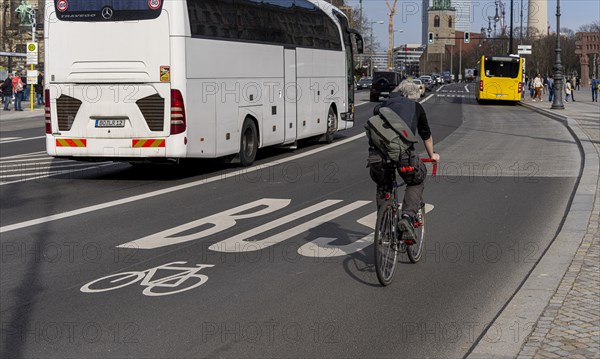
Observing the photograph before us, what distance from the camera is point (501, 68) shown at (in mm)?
55906

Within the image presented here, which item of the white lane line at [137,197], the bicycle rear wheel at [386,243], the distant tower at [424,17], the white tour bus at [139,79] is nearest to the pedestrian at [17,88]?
the white lane line at [137,197]

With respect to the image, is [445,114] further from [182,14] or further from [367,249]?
[367,249]

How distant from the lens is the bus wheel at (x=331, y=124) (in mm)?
24766

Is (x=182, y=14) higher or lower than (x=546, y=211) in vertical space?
higher

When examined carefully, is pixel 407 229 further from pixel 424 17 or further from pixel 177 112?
pixel 424 17

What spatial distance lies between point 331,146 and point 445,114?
774 inches

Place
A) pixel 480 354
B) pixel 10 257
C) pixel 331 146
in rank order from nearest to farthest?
pixel 480 354, pixel 10 257, pixel 331 146

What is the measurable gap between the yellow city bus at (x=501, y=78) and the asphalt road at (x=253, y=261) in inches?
1512

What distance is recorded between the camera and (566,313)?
680 cm

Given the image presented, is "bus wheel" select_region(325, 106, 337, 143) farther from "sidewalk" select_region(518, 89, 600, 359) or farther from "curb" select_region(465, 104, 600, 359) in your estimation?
"sidewalk" select_region(518, 89, 600, 359)

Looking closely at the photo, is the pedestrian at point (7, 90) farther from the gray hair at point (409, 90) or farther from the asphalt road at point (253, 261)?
the gray hair at point (409, 90)

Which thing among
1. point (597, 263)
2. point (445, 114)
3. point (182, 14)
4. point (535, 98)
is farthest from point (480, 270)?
point (535, 98)

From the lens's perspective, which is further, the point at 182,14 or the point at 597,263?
the point at 182,14

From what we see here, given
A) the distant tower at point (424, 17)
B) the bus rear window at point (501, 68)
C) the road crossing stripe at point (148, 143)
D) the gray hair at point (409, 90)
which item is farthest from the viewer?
the distant tower at point (424, 17)
